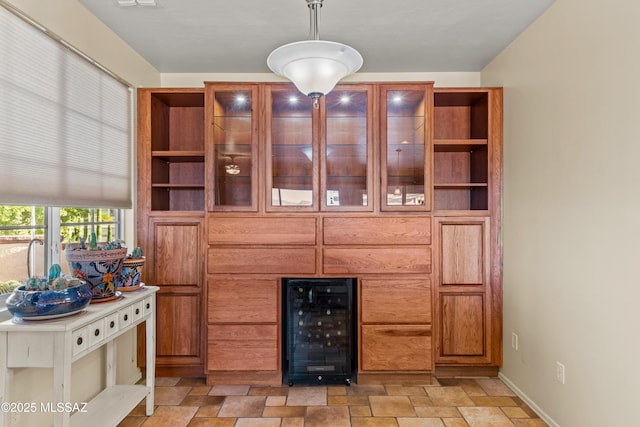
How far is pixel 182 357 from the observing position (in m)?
A: 3.01

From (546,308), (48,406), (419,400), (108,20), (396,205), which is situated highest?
(108,20)

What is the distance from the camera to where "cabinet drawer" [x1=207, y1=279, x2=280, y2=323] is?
2.86m

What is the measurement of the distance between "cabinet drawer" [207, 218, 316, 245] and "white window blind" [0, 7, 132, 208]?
2.49 feet

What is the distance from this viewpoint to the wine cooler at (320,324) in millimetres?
2902

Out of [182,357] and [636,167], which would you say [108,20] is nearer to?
[182,357]

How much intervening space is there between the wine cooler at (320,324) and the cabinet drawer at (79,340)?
1.42m

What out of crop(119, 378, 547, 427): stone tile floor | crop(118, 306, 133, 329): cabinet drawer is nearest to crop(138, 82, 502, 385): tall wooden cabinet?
crop(119, 378, 547, 427): stone tile floor

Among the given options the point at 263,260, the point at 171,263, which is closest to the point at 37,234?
the point at 171,263

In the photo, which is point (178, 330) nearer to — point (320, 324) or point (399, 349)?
point (320, 324)

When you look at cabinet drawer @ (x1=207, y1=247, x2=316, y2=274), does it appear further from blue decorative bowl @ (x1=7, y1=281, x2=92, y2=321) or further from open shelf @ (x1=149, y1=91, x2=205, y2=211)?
blue decorative bowl @ (x1=7, y1=281, x2=92, y2=321)

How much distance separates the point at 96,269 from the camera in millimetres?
2078

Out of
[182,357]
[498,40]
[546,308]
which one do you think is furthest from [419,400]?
[498,40]

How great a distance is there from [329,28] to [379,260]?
68.9 inches

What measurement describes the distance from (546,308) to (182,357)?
8.98 ft
